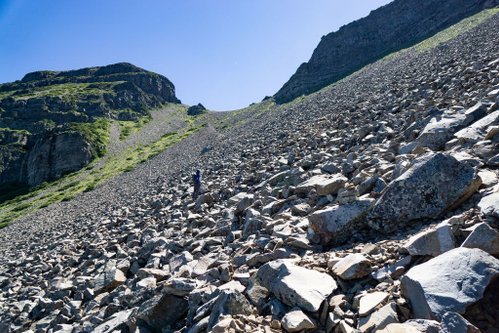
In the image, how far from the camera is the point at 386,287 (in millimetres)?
4691

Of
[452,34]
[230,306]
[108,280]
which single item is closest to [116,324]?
[230,306]

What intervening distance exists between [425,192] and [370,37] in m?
93.7

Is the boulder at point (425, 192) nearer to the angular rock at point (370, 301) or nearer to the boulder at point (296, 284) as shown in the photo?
the boulder at point (296, 284)

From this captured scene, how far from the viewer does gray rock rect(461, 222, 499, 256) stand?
4.38 meters

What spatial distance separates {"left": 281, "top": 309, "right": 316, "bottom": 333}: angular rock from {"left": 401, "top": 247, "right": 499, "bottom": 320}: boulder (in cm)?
126

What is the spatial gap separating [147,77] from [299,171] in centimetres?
16956

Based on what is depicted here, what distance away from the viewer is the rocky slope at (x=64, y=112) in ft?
253

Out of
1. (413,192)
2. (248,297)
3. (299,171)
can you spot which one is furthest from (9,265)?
(413,192)

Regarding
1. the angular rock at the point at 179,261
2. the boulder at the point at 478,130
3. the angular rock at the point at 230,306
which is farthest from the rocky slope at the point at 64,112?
the boulder at the point at 478,130

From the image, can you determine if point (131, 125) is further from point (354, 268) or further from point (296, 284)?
point (354, 268)

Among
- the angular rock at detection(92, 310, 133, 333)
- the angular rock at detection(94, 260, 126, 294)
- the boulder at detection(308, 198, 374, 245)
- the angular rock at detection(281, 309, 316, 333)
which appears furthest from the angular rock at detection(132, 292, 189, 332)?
the angular rock at detection(94, 260, 126, 294)

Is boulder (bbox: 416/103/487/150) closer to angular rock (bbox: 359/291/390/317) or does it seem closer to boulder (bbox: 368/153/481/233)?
boulder (bbox: 368/153/481/233)

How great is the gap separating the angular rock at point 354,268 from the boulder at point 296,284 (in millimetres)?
187

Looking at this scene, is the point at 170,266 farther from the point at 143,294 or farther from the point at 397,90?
the point at 397,90
